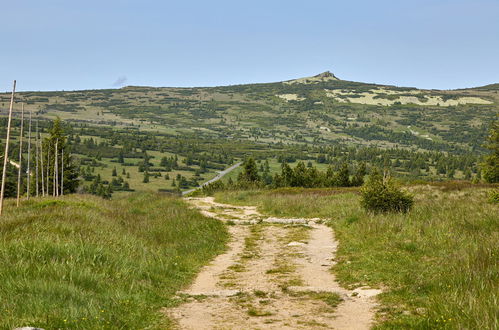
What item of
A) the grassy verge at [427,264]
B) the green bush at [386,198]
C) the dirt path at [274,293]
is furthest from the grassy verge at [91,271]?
the green bush at [386,198]

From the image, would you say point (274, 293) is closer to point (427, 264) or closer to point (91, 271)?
point (427, 264)

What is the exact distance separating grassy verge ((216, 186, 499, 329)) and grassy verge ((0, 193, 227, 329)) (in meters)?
4.93

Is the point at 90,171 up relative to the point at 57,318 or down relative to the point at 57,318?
down

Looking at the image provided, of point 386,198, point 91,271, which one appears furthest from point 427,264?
point 386,198

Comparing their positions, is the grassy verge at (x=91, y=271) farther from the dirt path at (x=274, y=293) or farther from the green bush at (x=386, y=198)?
the green bush at (x=386, y=198)

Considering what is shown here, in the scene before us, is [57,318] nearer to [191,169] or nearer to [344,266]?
[344,266]

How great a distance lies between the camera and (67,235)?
14492mm

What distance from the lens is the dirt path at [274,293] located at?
8039 mm

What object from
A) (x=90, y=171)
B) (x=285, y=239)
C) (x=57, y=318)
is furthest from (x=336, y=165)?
(x=57, y=318)

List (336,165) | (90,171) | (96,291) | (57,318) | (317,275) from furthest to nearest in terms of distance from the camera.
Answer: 1. (336,165)
2. (90,171)
3. (317,275)
4. (96,291)
5. (57,318)

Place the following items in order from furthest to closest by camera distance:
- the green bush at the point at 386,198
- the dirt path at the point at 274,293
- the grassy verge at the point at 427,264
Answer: the green bush at the point at 386,198
the dirt path at the point at 274,293
the grassy verge at the point at 427,264

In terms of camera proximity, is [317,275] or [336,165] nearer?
[317,275]

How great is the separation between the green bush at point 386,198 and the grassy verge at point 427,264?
882 millimetres

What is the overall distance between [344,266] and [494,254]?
4.22 metres
